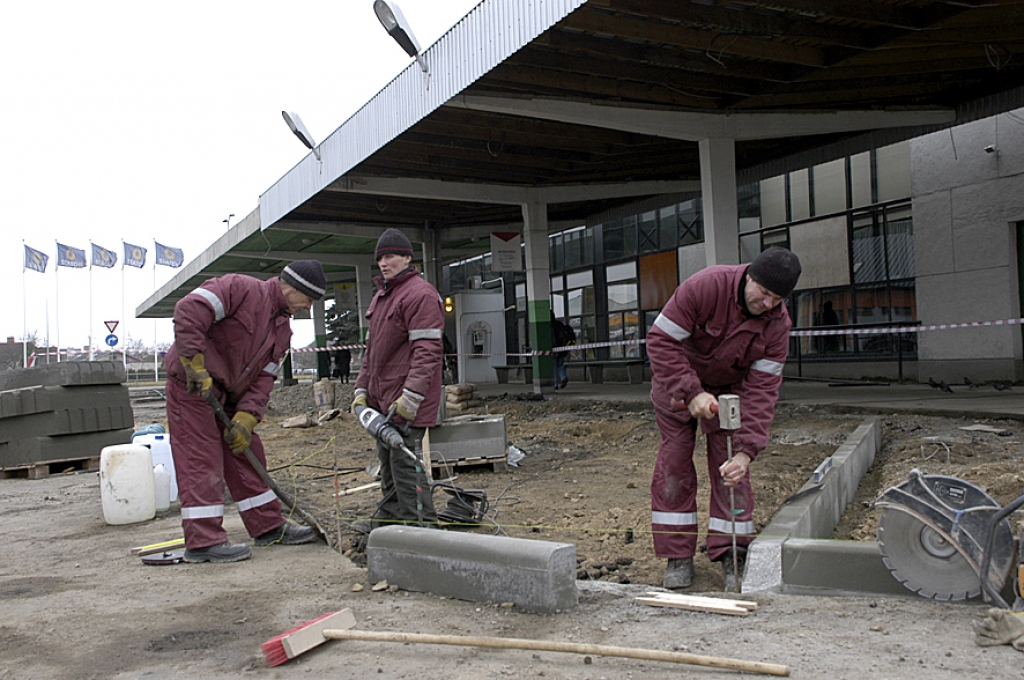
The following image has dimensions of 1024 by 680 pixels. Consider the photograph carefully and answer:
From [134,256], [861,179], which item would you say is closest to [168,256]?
[134,256]

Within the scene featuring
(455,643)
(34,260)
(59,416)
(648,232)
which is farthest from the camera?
(34,260)

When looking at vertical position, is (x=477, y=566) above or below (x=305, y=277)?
below

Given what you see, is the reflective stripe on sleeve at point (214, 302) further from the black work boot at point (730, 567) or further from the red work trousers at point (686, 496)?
the black work boot at point (730, 567)

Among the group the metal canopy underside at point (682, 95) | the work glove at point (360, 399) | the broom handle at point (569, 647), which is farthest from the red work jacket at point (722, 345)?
the metal canopy underside at point (682, 95)

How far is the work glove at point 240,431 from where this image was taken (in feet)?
16.1

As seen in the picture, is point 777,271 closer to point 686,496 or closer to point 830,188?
point 686,496

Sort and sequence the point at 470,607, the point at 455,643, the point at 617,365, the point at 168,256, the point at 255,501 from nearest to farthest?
1. the point at 455,643
2. the point at 470,607
3. the point at 255,501
4. the point at 617,365
5. the point at 168,256

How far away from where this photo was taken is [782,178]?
1723 cm

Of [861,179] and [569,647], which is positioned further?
[861,179]

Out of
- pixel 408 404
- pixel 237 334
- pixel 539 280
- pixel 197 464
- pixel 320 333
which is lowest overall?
pixel 197 464

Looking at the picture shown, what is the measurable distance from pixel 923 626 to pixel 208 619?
2.99 meters

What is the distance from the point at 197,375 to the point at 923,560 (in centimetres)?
380

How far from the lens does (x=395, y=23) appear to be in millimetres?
10867

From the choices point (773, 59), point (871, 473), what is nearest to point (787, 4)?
point (773, 59)
